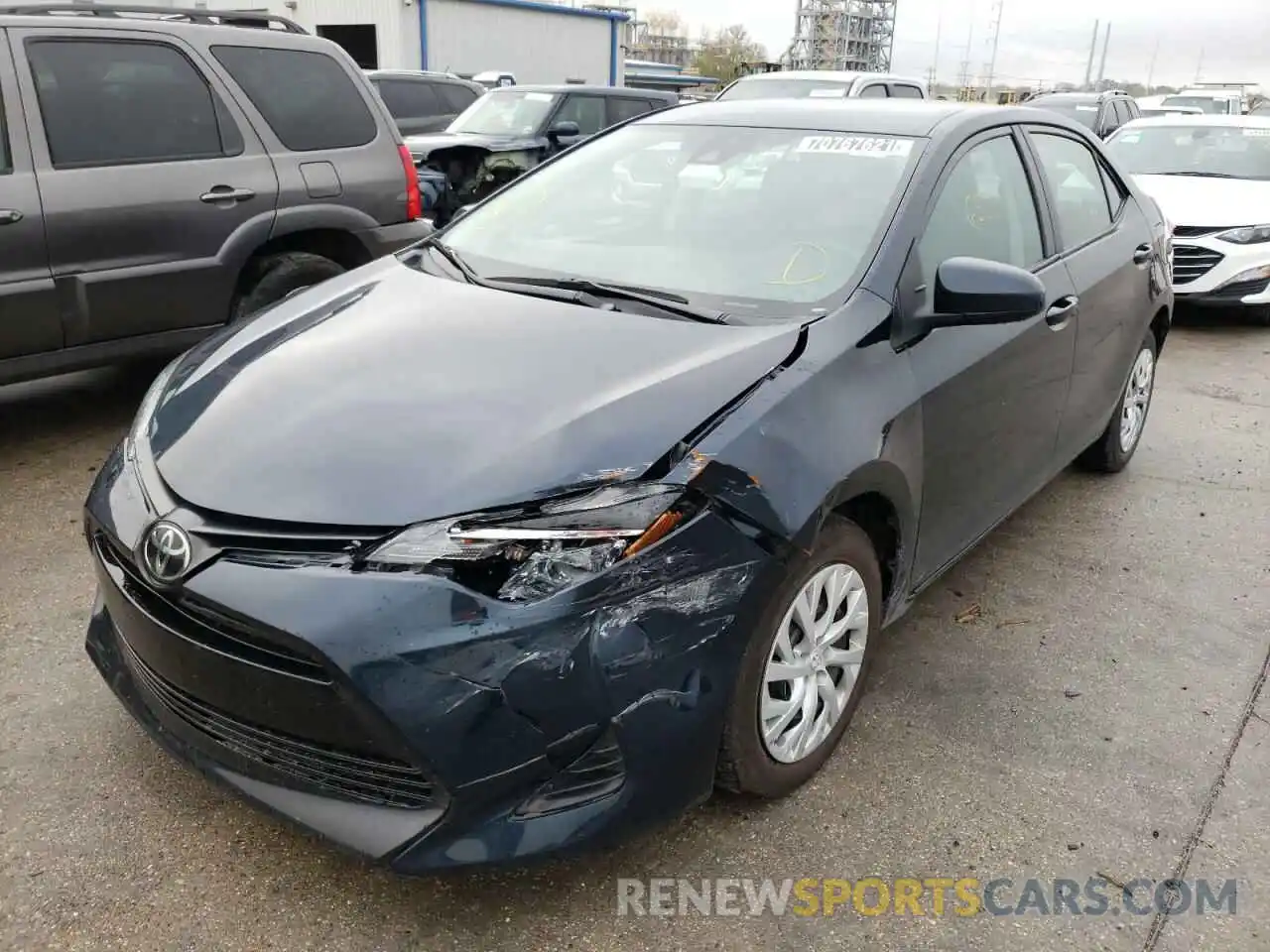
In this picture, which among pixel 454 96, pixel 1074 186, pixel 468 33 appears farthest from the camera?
pixel 468 33

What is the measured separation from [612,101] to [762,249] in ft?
33.2

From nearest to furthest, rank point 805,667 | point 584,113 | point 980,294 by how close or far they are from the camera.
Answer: point 805,667 → point 980,294 → point 584,113

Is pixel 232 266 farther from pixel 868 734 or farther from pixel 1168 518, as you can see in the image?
pixel 1168 518

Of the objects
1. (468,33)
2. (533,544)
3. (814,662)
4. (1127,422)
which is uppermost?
(468,33)

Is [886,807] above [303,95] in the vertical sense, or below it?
below

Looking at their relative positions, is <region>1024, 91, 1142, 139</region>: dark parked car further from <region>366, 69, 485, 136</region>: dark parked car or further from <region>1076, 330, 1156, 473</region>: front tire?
<region>1076, 330, 1156, 473</region>: front tire

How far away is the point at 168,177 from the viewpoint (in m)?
4.71

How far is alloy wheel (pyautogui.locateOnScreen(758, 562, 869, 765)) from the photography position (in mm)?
2371

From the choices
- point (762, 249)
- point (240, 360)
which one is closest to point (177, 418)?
point (240, 360)

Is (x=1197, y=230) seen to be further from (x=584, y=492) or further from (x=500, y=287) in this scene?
(x=584, y=492)

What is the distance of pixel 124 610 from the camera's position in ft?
7.30

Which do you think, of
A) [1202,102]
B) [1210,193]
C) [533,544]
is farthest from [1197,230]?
[1202,102]

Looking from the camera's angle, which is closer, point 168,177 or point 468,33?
point 168,177

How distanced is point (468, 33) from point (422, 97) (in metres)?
18.7
